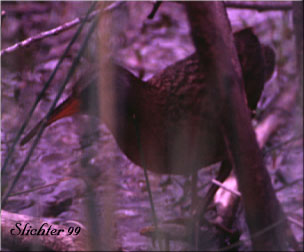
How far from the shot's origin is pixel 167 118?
731mm

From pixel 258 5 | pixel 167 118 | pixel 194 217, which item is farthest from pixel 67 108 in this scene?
pixel 258 5

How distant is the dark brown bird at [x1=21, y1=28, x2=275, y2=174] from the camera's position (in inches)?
26.8

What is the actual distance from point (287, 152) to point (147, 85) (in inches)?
23.2

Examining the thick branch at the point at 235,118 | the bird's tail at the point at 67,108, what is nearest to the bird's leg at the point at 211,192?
the thick branch at the point at 235,118

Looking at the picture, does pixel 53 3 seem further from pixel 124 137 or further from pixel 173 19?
pixel 124 137

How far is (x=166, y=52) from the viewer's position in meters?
1.61

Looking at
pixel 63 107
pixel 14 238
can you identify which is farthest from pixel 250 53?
pixel 14 238

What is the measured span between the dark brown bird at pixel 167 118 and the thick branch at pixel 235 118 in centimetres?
3

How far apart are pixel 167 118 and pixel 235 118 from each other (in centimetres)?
14

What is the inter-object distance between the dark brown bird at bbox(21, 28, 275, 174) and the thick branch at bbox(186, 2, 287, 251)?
3cm

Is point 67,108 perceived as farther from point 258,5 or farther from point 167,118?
point 258,5

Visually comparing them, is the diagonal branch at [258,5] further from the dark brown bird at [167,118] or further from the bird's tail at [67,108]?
the bird's tail at [67,108]

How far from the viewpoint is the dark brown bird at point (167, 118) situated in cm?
68

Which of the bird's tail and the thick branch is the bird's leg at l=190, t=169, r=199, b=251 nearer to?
the thick branch
